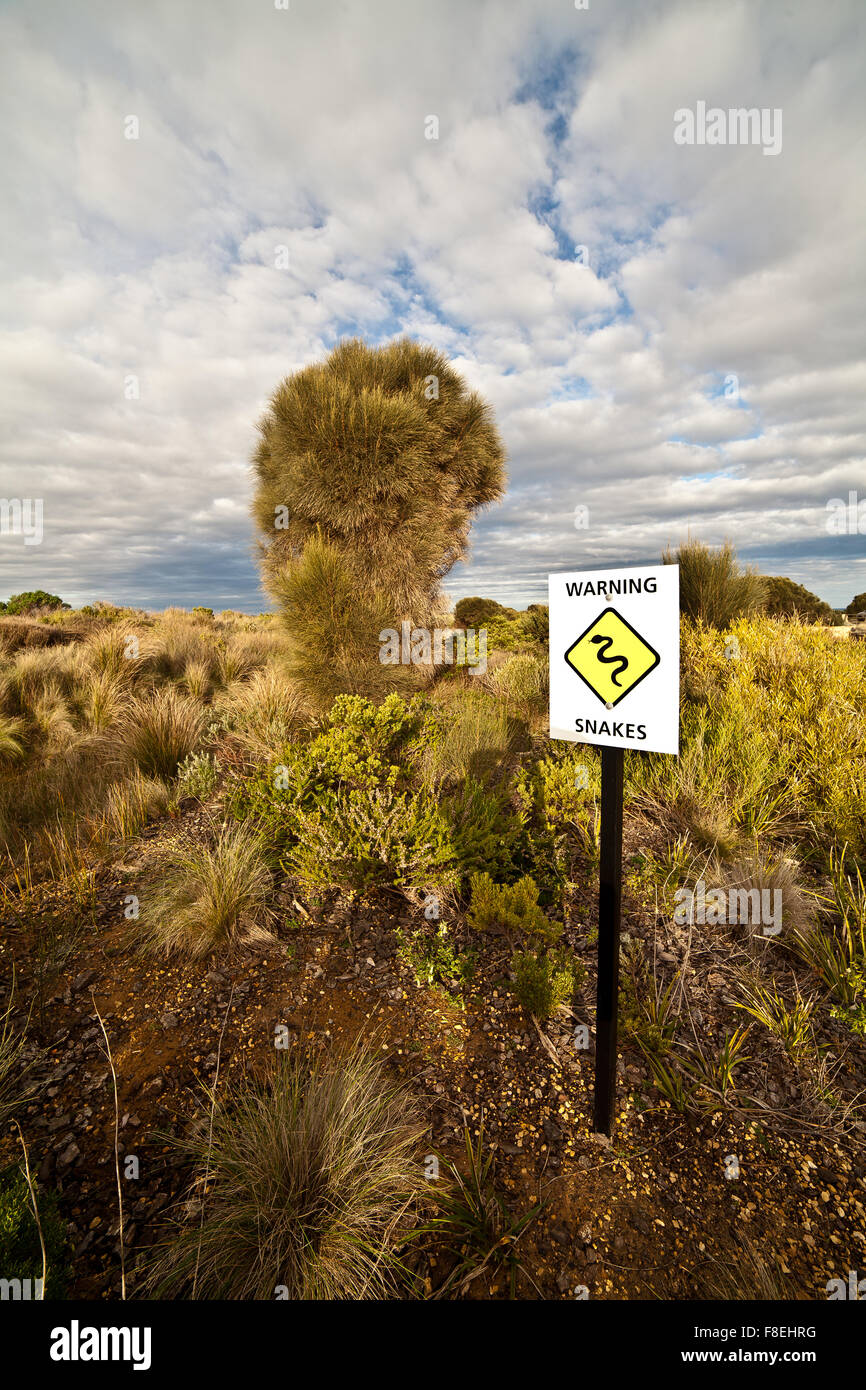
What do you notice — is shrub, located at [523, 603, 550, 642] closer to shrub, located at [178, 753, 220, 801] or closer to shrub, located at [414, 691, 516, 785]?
shrub, located at [414, 691, 516, 785]

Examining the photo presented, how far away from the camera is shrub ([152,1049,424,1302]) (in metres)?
A: 1.52

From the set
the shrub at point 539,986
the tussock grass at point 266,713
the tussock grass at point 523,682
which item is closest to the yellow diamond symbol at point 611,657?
the shrub at point 539,986

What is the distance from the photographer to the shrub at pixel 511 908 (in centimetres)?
276

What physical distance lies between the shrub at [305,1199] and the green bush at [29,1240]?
0.29 metres

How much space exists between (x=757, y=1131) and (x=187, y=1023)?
258 centimetres

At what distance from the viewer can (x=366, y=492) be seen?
31.7ft

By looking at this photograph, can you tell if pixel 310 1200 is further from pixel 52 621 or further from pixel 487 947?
pixel 52 621

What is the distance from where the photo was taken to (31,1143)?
2.01m

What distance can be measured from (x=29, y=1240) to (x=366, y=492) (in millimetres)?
9708

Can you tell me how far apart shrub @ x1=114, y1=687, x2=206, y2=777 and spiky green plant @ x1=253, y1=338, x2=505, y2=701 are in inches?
77.4

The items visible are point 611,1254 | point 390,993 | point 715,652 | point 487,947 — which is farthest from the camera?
point 715,652

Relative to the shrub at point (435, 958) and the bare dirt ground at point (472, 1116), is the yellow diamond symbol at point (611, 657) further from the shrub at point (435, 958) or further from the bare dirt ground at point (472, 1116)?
the shrub at point (435, 958)
